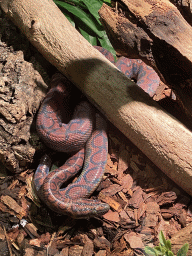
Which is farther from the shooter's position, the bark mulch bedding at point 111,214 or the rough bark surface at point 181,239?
the bark mulch bedding at point 111,214

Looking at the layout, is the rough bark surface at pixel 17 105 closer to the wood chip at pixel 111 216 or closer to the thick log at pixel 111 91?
the thick log at pixel 111 91

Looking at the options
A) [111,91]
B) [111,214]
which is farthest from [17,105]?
[111,214]

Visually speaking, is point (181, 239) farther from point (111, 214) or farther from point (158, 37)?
point (158, 37)

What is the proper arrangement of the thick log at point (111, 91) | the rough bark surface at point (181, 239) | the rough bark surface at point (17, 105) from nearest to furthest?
the rough bark surface at point (181, 239) → the thick log at point (111, 91) → the rough bark surface at point (17, 105)

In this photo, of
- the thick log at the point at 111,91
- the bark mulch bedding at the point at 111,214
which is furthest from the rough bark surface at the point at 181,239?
the thick log at the point at 111,91

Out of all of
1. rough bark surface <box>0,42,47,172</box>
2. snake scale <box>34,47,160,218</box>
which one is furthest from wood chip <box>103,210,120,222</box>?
rough bark surface <box>0,42,47,172</box>

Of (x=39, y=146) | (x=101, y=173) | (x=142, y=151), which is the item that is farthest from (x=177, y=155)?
(x=39, y=146)

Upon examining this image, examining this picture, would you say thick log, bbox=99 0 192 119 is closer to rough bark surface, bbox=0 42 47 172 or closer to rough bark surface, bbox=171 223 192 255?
rough bark surface, bbox=0 42 47 172
